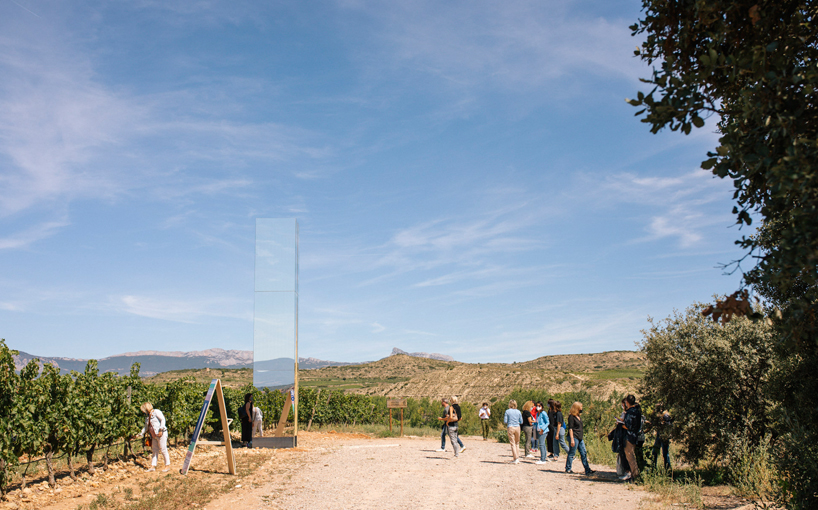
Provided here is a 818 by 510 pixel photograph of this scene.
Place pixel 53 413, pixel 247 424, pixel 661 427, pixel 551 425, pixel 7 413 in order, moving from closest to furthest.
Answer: pixel 7 413
pixel 53 413
pixel 661 427
pixel 551 425
pixel 247 424

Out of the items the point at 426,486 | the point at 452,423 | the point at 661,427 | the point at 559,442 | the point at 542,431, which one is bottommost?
the point at 426,486

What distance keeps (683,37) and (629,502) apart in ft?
23.2

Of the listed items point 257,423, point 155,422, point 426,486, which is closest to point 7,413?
point 155,422

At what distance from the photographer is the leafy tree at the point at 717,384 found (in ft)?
30.9

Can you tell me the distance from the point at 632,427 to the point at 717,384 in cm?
169

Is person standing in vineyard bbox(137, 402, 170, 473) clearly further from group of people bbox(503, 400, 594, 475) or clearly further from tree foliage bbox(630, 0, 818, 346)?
tree foliage bbox(630, 0, 818, 346)

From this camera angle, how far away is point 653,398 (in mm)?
10852

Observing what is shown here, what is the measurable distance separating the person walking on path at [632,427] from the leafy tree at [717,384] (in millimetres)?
637

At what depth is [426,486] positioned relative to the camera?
33.5 feet

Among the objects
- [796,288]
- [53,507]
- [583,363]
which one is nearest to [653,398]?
[796,288]

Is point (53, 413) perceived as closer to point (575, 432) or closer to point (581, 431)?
point (575, 432)

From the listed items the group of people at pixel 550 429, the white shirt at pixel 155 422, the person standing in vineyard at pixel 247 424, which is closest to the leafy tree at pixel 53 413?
the white shirt at pixel 155 422

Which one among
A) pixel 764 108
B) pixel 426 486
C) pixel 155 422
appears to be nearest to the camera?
pixel 764 108

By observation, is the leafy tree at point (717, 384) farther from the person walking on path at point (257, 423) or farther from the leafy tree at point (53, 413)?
the person walking on path at point (257, 423)
